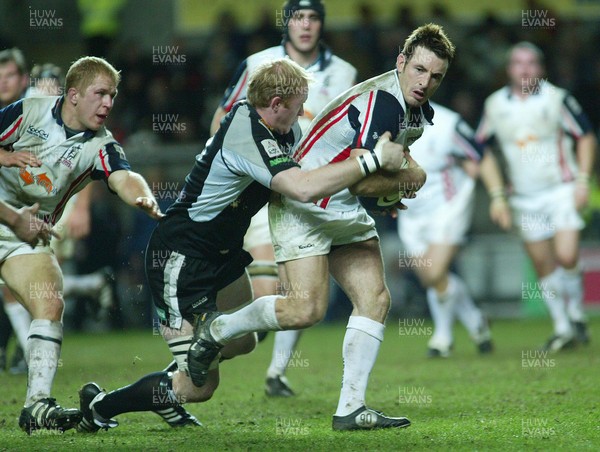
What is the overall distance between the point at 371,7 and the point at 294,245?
1177cm

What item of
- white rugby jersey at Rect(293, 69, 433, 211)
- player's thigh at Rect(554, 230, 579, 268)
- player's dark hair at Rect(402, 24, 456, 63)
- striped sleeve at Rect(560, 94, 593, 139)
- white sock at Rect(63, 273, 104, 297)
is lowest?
white sock at Rect(63, 273, 104, 297)

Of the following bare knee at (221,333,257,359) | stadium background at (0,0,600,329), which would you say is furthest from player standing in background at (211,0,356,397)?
stadium background at (0,0,600,329)

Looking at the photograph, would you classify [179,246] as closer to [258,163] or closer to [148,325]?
[258,163]

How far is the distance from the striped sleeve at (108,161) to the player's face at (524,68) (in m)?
5.74

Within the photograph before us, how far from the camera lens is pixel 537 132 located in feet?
35.8

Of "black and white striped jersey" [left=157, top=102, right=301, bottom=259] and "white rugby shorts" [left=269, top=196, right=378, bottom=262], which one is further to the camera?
"white rugby shorts" [left=269, top=196, right=378, bottom=262]

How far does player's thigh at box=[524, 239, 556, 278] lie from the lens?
10836 millimetres

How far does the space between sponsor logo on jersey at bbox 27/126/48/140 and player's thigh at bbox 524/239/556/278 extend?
616 centimetres

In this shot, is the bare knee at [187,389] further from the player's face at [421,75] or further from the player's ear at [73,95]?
the player's face at [421,75]

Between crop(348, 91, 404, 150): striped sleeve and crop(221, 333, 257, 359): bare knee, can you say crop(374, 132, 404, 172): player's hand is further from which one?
crop(221, 333, 257, 359): bare knee

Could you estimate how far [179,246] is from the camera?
592cm

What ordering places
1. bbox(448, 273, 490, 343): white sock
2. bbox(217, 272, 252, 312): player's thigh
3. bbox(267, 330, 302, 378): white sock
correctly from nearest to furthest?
bbox(217, 272, 252, 312): player's thigh
bbox(267, 330, 302, 378): white sock
bbox(448, 273, 490, 343): white sock

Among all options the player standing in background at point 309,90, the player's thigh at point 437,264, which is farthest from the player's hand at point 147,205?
the player's thigh at point 437,264

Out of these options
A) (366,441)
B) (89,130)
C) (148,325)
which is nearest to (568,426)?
(366,441)
